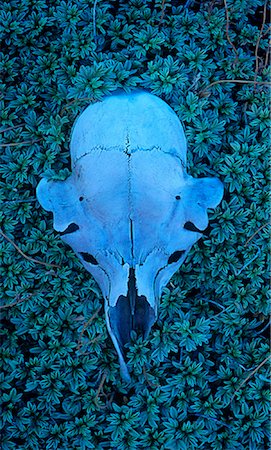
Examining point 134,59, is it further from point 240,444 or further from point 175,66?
point 240,444

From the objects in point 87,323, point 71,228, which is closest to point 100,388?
point 87,323

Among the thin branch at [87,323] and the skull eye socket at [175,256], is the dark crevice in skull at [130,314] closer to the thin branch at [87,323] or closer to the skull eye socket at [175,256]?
the skull eye socket at [175,256]

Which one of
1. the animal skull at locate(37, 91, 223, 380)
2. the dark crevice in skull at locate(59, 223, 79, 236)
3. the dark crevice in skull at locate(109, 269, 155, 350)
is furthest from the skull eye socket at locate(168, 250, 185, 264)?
the dark crevice in skull at locate(59, 223, 79, 236)

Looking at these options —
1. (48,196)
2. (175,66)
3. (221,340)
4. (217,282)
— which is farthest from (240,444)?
(175,66)

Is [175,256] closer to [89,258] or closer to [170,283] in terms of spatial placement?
[89,258]

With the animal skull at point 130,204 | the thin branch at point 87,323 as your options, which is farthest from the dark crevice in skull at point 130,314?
the thin branch at point 87,323
